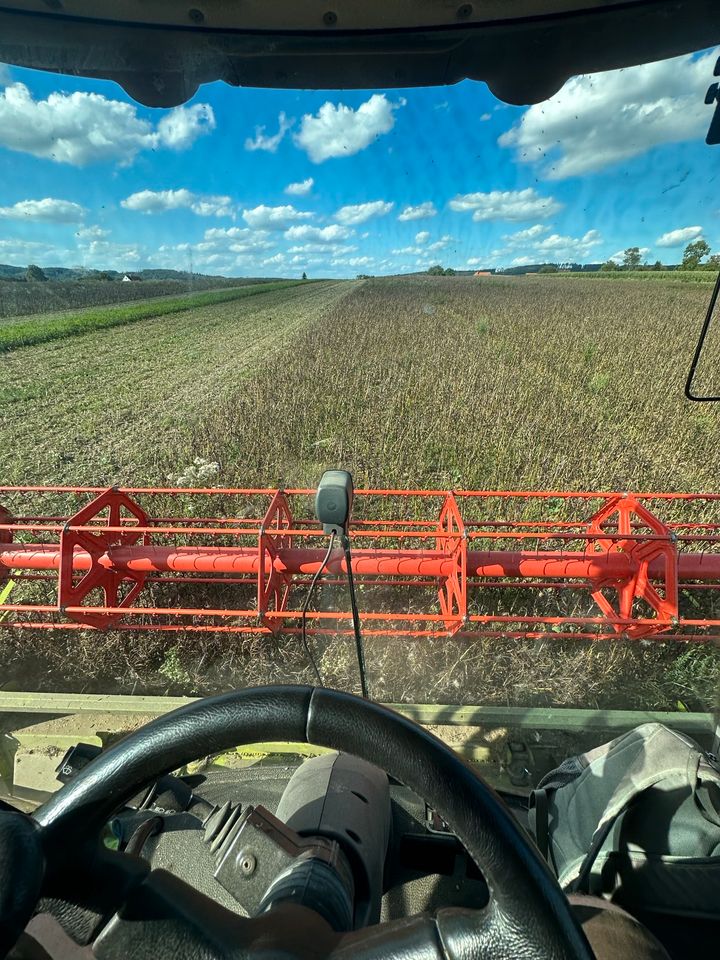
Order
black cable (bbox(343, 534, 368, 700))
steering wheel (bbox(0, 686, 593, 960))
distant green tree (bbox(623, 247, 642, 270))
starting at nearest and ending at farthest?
steering wheel (bbox(0, 686, 593, 960))
distant green tree (bbox(623, 247, 642, 270))
black cable (bbox(343, 534, 368, 700))

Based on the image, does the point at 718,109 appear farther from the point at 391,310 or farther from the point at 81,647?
the point at 391,310

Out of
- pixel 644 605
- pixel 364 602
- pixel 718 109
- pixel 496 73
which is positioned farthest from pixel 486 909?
pixel 644 605

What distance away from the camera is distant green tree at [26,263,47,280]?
1.78 m

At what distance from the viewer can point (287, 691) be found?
69cm

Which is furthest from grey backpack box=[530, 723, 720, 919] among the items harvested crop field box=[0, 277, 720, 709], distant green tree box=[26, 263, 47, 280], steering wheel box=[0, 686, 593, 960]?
distant green tree box=[26, 263, 47, 280]

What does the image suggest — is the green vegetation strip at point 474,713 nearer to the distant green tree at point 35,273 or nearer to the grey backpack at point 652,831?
the grey backpack at point 652,831

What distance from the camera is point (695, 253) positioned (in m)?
1.30

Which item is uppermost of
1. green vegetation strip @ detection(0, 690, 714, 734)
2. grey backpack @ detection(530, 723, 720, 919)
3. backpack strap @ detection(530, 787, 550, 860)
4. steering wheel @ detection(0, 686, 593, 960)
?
steering wheel @ detection(0, 686, 593, 960)

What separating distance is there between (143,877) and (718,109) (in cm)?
160

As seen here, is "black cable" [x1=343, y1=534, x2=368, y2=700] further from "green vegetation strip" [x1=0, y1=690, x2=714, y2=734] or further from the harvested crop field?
the harvested crop field

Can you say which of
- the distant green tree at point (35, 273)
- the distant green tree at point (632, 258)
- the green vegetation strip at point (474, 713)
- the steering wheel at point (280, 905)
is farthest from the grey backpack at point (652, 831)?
the distant green tree at point (35, 273)

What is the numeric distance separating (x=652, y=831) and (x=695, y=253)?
124 cm

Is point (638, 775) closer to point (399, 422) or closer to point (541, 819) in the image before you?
point (541, 819)

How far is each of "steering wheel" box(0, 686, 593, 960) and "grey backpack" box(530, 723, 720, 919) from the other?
61 centimetres
